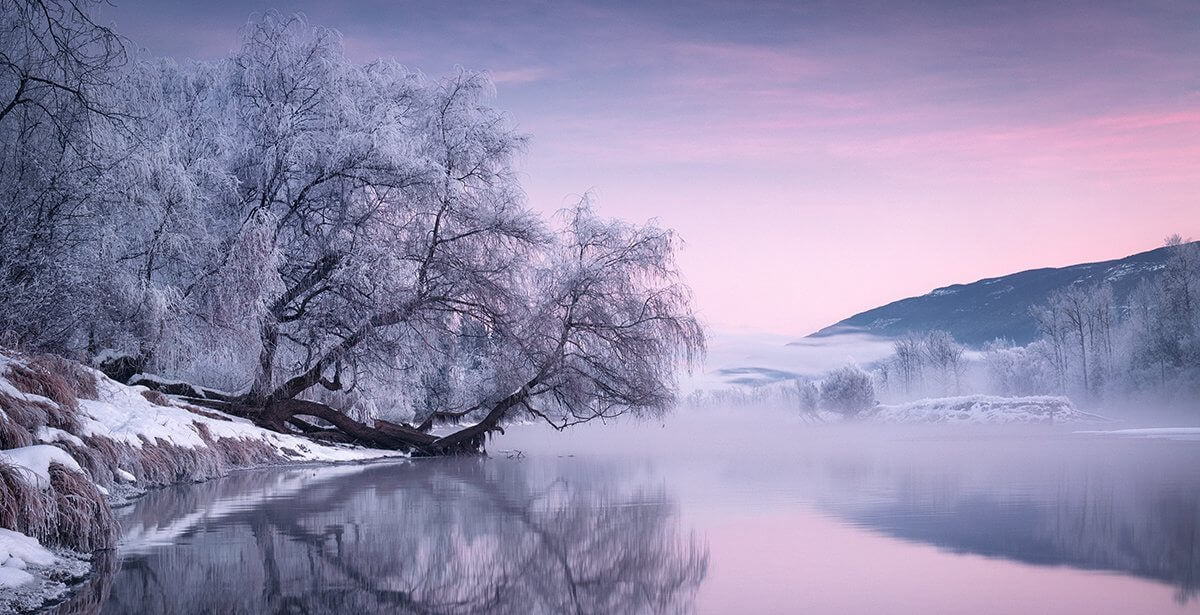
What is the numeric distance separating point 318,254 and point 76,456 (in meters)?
11.3

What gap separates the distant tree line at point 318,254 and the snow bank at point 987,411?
183ft

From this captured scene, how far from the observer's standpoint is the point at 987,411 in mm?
80000

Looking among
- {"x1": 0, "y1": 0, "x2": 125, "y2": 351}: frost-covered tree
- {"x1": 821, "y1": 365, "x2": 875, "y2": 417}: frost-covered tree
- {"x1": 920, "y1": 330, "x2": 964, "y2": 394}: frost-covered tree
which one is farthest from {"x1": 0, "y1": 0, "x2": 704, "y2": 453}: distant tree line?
{"x1": 920, "y1": 330, "x2": 964, "y2": 394}: frost-covered tree

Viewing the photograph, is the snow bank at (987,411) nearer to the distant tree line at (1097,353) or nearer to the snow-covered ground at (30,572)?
the distant tree line at (1097,353)

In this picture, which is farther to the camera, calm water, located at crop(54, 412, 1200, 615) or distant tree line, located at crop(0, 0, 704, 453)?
distant tree line, located at crop(0, 0, 704, 453)

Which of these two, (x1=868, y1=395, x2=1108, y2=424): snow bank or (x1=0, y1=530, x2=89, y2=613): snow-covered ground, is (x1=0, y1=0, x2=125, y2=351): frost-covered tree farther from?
(x1=868, y1=395, x2=1108, y2=424): snow bank

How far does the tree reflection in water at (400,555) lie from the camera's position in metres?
5.52

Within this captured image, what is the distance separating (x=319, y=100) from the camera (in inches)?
798

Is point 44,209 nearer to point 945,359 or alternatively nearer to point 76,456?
point 76,456

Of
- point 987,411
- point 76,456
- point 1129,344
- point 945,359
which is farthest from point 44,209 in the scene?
point 945,359

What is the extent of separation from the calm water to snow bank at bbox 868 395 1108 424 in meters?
63.6

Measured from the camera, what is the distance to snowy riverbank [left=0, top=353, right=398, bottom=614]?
236 inches

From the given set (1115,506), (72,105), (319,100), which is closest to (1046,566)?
(1115,506)

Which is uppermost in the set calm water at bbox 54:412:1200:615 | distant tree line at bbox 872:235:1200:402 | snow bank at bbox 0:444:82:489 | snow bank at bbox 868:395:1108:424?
distant tree line at bbox 872:235:1200:402
